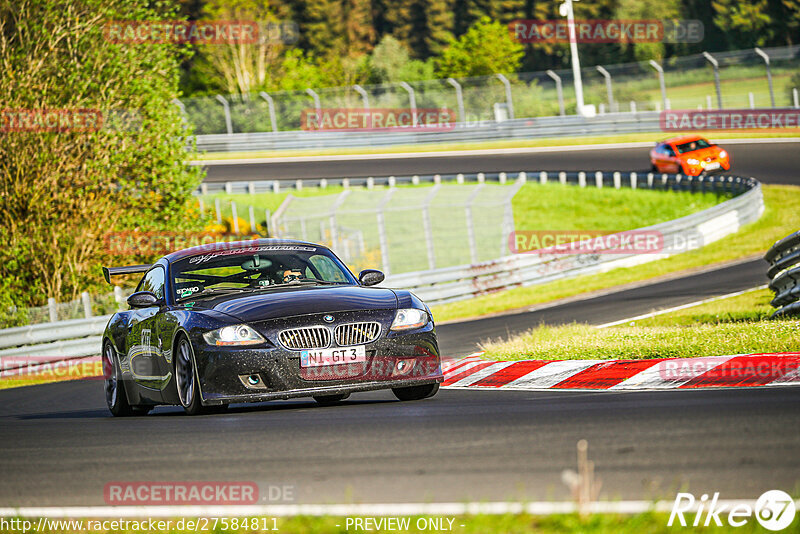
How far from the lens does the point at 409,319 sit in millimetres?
8734

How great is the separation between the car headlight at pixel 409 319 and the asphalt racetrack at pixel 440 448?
0.61m

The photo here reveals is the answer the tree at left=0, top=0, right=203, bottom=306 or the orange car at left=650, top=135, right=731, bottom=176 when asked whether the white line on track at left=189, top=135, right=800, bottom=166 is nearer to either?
the orange car at left=650, top=135, right=731, bottom=176

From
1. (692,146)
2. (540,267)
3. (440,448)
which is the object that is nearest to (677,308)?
(540,267)

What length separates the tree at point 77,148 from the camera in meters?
24.7

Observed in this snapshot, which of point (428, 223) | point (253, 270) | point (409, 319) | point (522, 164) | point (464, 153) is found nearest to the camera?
point (409, 319)

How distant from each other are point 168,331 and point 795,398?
15.8 ft

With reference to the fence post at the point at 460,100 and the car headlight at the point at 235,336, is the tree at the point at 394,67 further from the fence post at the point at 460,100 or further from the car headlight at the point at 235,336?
the car headlight at the point at 235,336

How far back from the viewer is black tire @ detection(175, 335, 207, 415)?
846 cm

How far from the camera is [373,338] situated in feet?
27.6

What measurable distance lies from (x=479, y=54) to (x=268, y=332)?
2852 inches

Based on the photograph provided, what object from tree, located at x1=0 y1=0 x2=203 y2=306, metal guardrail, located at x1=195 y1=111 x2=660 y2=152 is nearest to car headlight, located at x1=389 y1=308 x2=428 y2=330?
tree, located at x1=0 y1=0 x2=203 y2=306

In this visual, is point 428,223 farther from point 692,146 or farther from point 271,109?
point 271,109

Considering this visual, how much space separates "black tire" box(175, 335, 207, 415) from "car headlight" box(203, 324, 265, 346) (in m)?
0.30

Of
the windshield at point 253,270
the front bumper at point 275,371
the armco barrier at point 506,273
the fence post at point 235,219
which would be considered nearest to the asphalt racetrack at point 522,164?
the armco barrier at point 506,273
